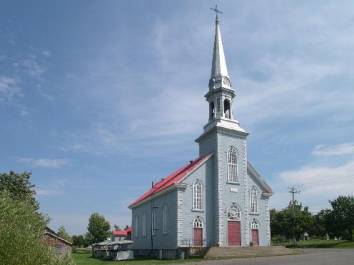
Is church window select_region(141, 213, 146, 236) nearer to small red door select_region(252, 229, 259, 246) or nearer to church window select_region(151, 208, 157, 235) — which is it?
church window select_region(151, 208, 157, 235)

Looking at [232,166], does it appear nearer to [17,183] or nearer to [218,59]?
[218,59]

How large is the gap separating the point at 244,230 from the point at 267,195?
5089 mm

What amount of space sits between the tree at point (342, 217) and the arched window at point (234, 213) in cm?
3732

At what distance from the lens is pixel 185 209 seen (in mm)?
41781

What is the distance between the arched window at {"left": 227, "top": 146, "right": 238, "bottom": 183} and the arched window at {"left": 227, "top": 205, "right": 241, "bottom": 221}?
2.61m

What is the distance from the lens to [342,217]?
73.7 meters

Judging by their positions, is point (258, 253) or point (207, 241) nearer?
point (258, 253)

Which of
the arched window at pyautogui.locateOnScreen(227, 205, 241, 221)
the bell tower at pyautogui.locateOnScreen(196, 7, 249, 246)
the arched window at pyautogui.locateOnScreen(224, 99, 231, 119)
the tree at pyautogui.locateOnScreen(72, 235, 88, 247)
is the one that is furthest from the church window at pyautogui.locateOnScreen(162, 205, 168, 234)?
the tree at pyautogui.locateOnScreen(72, 235, 88, 247)

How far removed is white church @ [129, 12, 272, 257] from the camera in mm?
41875

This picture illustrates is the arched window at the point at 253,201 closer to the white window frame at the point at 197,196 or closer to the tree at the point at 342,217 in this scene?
the white window frame at the point at 197,196

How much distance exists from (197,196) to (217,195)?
191 cm

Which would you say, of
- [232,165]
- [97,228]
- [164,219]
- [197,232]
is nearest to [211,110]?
[232,165]

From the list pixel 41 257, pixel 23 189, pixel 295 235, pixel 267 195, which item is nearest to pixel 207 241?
pixel 267 195

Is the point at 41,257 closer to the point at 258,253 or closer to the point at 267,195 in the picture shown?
the point at 258,253
